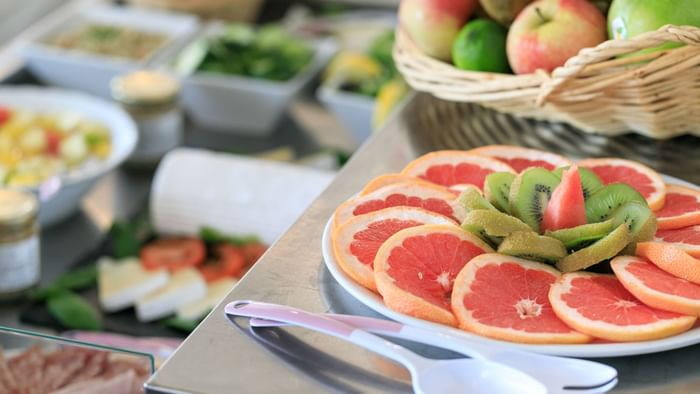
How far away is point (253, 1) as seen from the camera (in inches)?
97.8

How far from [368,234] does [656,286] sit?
23cm

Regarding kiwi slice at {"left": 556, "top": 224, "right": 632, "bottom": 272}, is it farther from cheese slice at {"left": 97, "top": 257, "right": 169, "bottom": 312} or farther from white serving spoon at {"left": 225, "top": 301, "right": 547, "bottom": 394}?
cheese slice at {"left": 97, "top": 257, "right": 169, "bottom": 312}

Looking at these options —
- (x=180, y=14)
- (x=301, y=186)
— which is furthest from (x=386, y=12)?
(x=301, y=186)

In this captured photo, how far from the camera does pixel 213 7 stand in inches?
95.0

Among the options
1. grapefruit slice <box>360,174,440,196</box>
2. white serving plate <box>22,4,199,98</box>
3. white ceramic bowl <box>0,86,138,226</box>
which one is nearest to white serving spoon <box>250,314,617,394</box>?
grapefruit slice <box>360,174,440,196</box>

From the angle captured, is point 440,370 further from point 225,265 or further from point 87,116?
point 87,116

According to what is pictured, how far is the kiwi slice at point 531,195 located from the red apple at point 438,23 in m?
0.43

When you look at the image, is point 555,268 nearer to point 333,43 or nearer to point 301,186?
point 301,186

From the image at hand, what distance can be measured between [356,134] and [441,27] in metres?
0.73

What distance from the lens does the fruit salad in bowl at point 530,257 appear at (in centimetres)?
77

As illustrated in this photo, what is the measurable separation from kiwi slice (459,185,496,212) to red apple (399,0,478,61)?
0.44 metres

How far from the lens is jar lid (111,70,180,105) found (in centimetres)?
191

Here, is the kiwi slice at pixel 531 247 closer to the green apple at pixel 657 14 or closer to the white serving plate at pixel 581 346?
the white serving plate at pixel 581 346

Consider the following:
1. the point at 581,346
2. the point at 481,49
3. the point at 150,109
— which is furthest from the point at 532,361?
the point at 150,109
